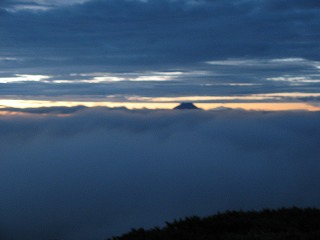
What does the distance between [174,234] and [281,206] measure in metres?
6.23

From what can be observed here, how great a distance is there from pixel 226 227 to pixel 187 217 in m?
1.65

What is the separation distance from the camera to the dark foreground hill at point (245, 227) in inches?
733

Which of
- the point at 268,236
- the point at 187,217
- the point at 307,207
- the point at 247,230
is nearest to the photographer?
the point at 268,236

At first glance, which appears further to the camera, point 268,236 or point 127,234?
point 127,234

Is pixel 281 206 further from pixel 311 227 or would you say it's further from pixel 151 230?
pixel 151 230

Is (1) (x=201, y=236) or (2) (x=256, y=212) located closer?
(1) (x=201, y=236)

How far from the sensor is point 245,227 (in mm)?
20453

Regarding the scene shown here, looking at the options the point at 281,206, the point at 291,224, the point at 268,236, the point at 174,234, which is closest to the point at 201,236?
the point at 174,234

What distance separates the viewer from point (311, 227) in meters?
20.3

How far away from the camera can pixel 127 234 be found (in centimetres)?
2008

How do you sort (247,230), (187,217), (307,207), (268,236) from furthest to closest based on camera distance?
(307,207)
(187,217)
(247,230)
(268,236)

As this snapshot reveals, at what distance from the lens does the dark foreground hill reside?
18.6 m

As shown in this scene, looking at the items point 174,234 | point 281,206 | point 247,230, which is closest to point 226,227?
point 247,230

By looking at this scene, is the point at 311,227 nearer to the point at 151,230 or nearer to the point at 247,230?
the point at 247,230
